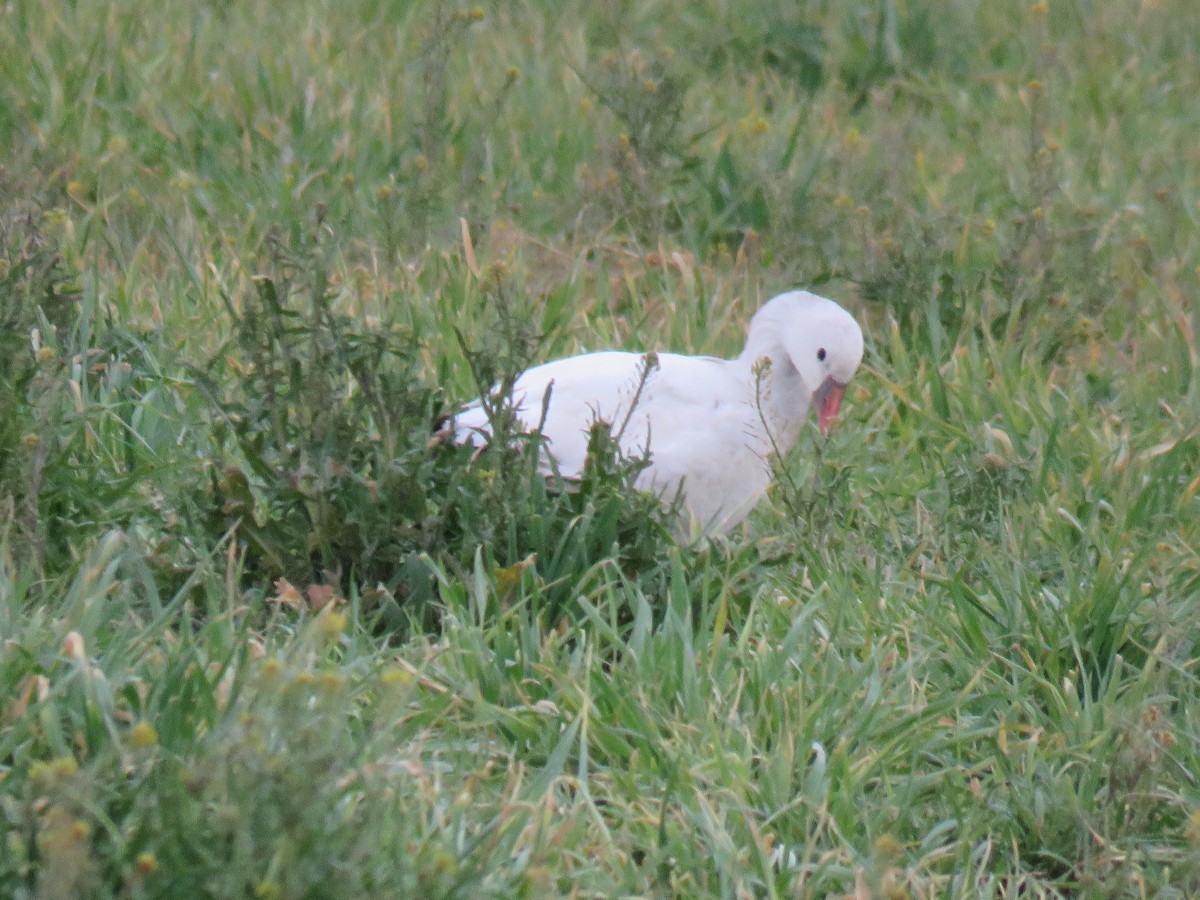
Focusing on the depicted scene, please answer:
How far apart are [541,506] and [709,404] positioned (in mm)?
551

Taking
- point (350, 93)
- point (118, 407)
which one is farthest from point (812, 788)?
point (350, 93)

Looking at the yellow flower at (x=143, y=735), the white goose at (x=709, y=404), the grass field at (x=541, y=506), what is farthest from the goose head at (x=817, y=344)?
the yellow flower at (x=143, y=735)

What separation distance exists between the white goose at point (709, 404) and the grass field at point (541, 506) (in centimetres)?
13

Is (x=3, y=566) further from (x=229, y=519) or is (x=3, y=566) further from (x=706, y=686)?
(x=706, y=686)

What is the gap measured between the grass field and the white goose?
129 millimetres

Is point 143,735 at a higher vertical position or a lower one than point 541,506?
higher

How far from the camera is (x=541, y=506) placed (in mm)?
3338

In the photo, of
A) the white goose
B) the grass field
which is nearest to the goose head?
the white goose

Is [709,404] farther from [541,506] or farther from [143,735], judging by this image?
[143,735]

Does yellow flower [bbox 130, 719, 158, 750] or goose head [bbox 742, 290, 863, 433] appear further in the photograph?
goose head [bbox 742, 290, 863, 433]

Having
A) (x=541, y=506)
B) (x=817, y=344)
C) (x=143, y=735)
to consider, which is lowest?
(x=541, y=506)

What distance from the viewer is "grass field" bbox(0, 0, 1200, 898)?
244 cm

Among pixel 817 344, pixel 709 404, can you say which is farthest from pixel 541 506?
pixel 817 344

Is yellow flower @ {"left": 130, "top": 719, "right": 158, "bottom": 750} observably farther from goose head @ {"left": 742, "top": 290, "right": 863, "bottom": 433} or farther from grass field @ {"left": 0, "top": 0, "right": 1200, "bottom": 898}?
goose head @ {"left": 742, "top": 290, "right": 863, "bottom": 433}
